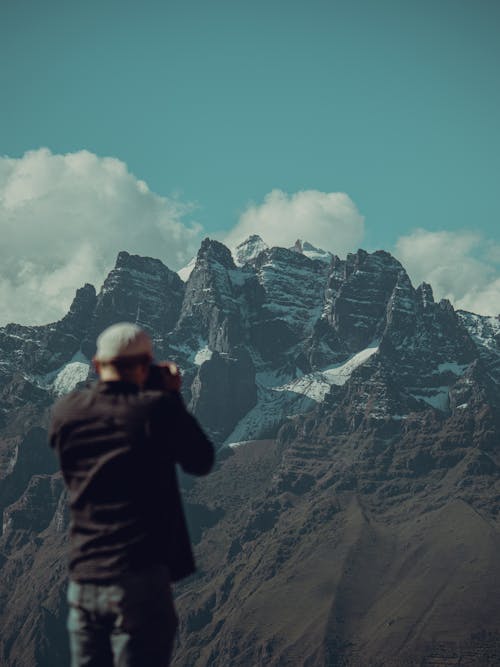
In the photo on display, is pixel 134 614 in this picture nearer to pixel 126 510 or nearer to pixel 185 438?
pixel 126 510

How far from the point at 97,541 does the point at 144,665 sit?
61.5 inches

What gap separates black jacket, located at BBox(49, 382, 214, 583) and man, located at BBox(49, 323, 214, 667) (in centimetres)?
1

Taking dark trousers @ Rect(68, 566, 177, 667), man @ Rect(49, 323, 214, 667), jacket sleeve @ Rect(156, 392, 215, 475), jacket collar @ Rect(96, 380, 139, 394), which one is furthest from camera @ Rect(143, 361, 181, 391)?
dark trousers @ Rect(68, 566, 177, 667)

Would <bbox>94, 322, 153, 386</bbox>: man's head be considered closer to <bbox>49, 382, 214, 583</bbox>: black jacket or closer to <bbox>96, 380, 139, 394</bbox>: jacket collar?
<bbox>96, 380, 139, 394</bbox>: jacket collar

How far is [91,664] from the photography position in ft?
44.4

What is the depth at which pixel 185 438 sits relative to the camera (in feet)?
43.3

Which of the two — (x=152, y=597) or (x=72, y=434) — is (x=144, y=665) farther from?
(x=72, y=434)

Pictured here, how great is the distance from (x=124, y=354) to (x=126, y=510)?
1.91m

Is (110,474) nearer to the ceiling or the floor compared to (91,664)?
nearer to the ceiling

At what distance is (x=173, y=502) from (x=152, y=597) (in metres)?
1.17

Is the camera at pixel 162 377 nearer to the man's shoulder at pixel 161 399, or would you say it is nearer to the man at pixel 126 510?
the man at pixel 126 510

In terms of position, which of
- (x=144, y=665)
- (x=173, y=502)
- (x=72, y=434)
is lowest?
(x=144, y=665)

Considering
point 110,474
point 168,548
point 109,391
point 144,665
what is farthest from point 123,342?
point 144,665

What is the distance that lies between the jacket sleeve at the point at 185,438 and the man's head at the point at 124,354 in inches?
25.0
